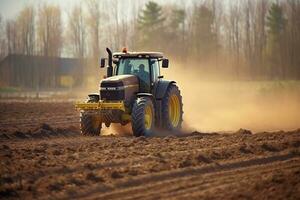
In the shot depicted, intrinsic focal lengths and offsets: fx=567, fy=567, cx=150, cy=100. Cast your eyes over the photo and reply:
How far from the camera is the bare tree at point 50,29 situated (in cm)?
6781

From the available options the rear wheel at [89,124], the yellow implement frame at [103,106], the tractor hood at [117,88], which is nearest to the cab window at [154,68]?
the tractor hood at [117,88]

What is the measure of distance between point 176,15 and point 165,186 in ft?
181

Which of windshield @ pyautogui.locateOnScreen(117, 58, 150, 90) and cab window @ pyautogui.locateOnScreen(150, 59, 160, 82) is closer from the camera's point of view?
windshield @ pyautogui.locateOnScreen(117, 58, 150, 90)

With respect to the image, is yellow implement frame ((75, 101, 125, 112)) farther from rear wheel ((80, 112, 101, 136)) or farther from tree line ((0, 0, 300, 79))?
tree line ((0, 0, 300, 79))

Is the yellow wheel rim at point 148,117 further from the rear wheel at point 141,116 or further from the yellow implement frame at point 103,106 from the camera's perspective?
the yellow implement frame at point 103,106

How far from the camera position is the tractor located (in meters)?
15.9

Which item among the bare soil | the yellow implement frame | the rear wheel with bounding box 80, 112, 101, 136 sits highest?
the yellow implement frame

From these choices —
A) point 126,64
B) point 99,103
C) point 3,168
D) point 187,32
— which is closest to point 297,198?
point 3,168

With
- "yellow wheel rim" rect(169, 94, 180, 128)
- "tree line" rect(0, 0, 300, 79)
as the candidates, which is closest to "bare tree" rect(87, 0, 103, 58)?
"tree line" rect(0, 0, 300, 79)

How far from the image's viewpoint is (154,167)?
10.5 m

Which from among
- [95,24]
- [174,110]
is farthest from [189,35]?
[174,110]

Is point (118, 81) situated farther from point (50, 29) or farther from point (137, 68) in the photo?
point (50, 29)

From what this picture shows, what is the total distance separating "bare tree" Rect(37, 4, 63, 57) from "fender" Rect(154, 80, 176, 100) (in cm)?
5222

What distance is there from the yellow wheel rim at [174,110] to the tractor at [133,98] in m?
0.14
